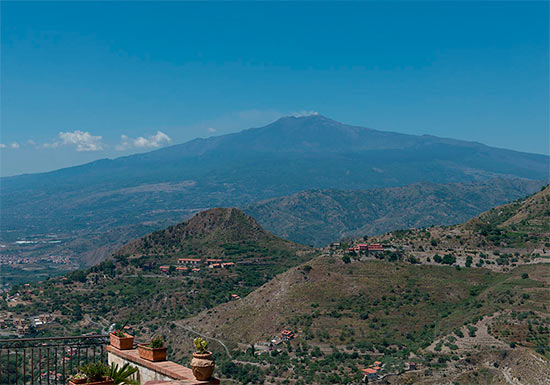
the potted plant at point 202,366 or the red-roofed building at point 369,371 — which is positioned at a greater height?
the potted plant at point 202,366

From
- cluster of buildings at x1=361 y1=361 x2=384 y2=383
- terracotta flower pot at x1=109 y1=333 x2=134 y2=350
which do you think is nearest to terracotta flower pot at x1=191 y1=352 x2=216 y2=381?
terracotta flower pot at x1=109 y1=333 x2=134 y2=350

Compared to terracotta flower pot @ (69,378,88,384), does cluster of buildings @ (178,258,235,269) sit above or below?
below

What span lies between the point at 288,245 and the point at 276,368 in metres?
62.3

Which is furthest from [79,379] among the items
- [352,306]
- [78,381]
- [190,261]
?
[190,261]

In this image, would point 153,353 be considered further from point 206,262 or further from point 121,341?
point 206,262

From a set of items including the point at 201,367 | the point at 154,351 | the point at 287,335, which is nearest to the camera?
the point at 201,367

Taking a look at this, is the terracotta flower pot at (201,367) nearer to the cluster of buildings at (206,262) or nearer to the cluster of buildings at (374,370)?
the cluster of buildings at (374,370)

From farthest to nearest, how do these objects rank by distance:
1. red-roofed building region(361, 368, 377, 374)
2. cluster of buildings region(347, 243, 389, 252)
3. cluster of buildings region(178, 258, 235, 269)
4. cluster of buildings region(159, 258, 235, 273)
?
cluster of buildings region(178, 258, 235, 269) → cluster of buildings region(159, 258, 235, 273) → cluster of buildings region(347, 243, 389, 252) → red-roofed building region(361, 368, 377, 374)

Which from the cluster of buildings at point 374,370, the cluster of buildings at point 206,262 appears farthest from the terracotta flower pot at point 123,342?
the cluster of buildings at point 206,262

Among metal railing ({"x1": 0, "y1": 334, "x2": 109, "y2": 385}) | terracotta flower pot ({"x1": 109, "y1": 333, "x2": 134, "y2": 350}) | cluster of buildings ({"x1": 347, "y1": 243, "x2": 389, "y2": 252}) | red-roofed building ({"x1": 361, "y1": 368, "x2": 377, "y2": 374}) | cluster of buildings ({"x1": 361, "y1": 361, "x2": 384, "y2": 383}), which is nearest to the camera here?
terracotta flower pot ({"x1": 109, "y1": 333, "x2": 134, "y2": 350})

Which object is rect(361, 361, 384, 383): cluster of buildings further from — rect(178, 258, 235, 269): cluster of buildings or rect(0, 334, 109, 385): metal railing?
rect(178, 258, 235, 269): cluster of buildings

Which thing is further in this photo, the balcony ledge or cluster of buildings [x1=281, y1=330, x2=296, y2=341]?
cluster of buildings [x1=281, y1=330, x2=296, y2=341]

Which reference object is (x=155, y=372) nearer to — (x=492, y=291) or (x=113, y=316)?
(x=492, y=291)

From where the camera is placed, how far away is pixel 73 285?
3521 inches
